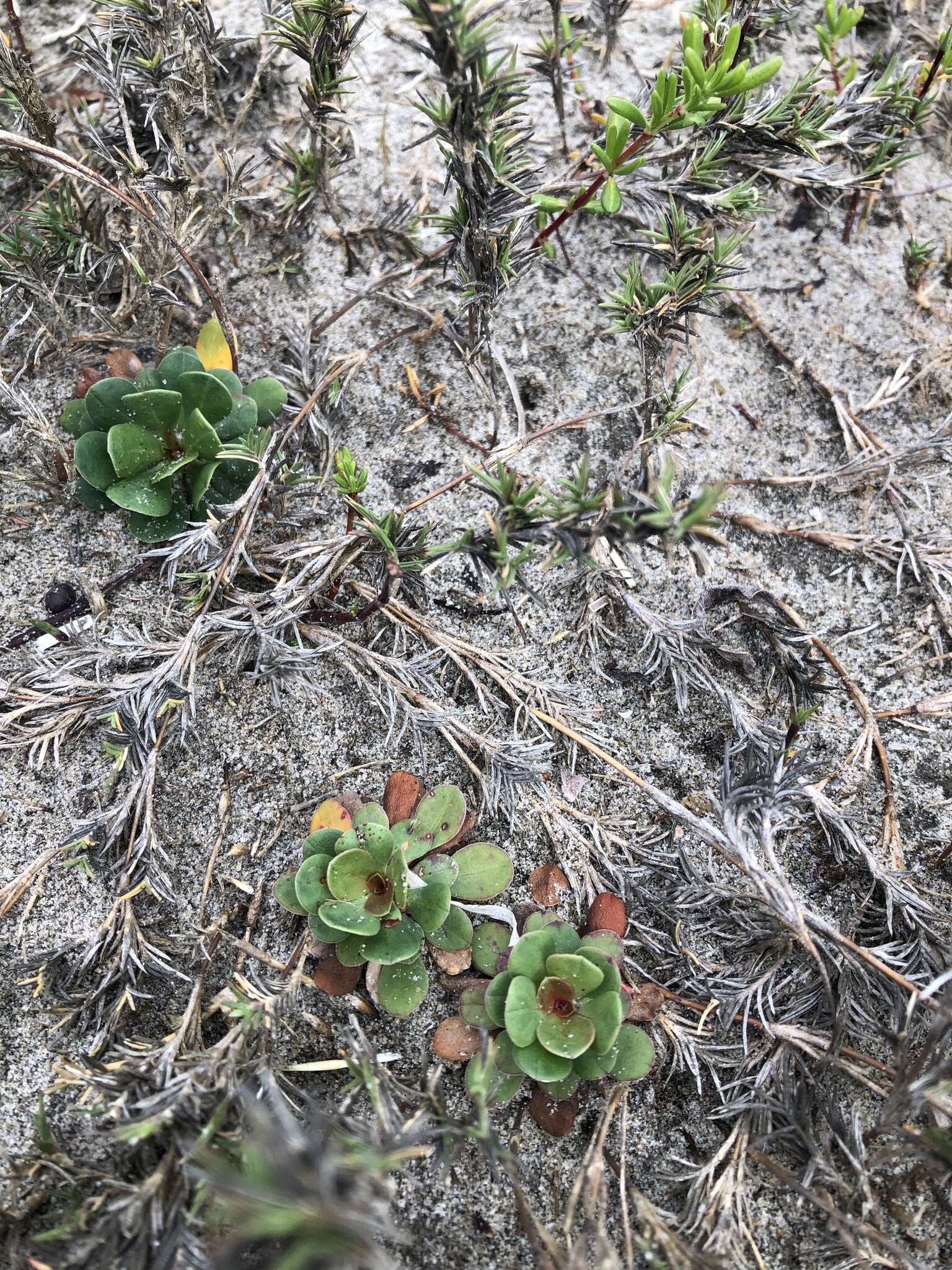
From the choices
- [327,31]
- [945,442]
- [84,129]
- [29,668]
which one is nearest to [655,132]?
[327,31]

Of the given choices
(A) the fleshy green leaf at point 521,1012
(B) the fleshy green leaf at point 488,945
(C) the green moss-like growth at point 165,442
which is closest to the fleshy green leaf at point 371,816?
(B) the fleshy green leaf at point 488,945

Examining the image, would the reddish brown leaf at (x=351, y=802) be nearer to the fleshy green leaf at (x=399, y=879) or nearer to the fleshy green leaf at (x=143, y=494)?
the fleshy green leaf at (x=399, y=879)

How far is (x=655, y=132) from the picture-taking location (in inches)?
75.2

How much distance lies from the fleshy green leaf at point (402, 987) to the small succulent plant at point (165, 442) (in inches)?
49.1

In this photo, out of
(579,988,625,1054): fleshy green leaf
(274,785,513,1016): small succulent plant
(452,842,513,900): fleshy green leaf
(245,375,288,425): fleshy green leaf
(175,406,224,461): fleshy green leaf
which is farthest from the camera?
(245,375,288,425): fleshy green leaf

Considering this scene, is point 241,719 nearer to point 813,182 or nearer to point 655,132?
point 655,132

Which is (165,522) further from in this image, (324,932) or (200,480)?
(324,932)

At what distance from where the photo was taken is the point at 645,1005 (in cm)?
196

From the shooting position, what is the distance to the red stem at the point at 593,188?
195 cm

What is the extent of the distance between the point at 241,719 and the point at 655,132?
1.75 meters

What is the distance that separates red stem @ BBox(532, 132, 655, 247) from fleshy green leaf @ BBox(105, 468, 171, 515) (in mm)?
1191

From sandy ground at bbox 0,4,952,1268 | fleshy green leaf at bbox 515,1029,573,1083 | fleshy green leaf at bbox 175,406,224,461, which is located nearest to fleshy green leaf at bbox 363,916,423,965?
sandy ground at bbox 0,4,952,1268

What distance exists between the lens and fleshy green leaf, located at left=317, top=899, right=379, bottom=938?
72.0 inches

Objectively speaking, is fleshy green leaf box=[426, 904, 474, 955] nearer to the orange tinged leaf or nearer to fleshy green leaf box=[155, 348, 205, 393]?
the orange tinged leaf
